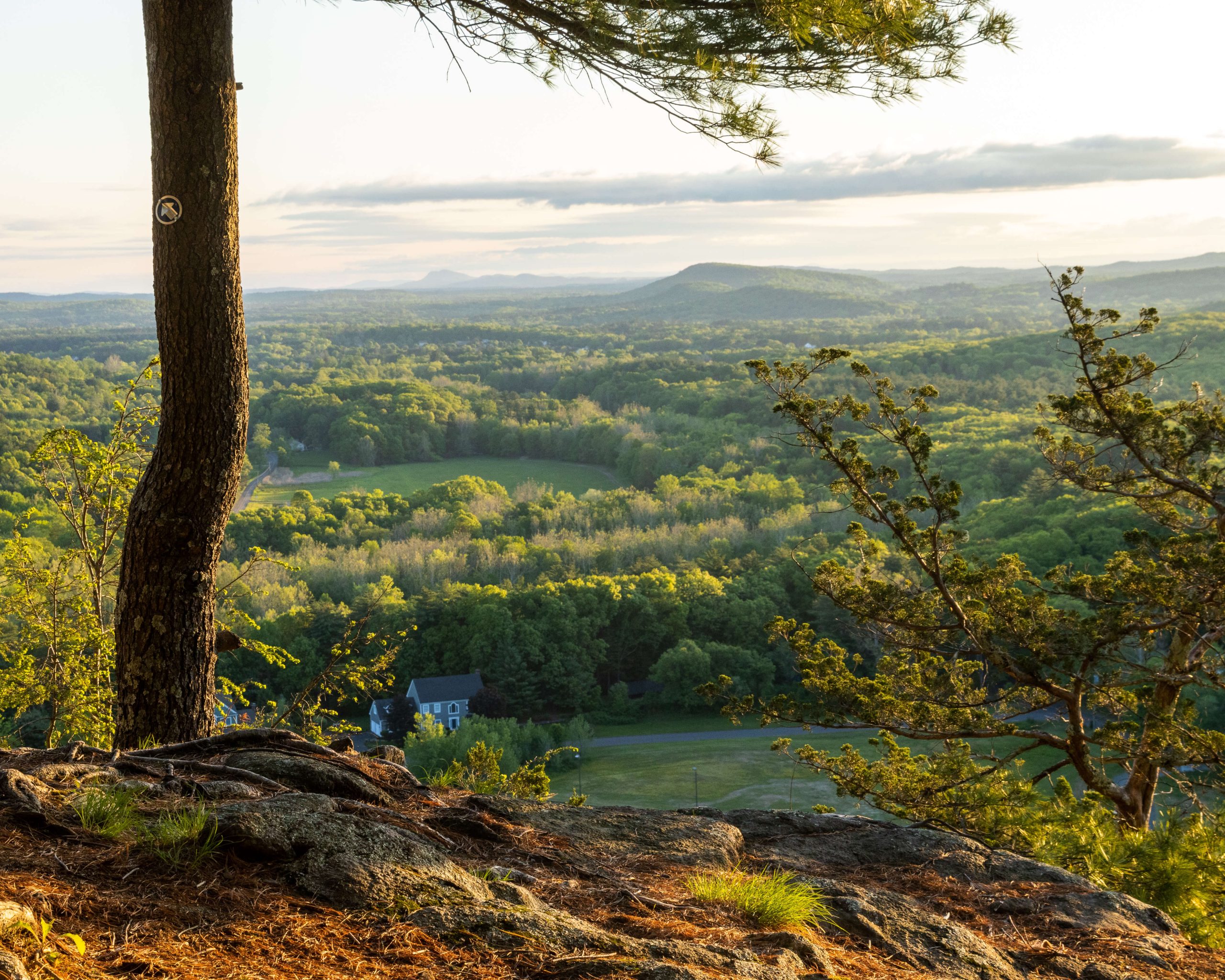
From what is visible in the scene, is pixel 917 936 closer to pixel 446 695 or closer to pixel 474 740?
pixel 474 740

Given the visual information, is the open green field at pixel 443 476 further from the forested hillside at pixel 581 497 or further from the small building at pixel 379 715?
the small building at pixel 379 715

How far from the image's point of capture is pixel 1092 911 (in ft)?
11.5

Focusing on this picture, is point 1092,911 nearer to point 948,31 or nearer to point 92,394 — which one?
point 948,31

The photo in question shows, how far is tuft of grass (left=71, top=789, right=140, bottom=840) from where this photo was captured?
2455mm

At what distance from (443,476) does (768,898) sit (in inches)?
2690

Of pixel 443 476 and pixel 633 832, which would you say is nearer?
pixel 633 832

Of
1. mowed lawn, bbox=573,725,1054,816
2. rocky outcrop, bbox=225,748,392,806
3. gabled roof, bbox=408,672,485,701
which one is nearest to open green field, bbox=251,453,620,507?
gabled roof, bbox=408,672,485,701

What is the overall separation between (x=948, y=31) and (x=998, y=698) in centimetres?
465

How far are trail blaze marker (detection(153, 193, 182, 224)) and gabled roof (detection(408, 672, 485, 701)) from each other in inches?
1018

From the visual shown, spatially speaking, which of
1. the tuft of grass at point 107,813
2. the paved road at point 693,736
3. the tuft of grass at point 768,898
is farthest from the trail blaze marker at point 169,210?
the paved road at point 693,736

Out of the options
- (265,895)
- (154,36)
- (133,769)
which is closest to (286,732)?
(133,769)

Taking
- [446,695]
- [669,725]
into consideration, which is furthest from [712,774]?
[446,695]

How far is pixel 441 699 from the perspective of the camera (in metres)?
28.9

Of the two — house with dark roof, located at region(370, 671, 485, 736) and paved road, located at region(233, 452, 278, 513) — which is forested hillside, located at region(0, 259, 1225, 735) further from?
house with dark roof, located at region(370, 671, 485, 736)
